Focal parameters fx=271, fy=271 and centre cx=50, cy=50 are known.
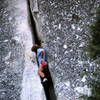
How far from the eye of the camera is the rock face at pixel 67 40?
646 centimetres

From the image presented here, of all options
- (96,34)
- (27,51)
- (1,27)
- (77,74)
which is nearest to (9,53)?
(27,51)

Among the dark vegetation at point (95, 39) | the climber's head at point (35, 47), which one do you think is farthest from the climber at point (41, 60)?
the dark vegetation at point (95, 39)

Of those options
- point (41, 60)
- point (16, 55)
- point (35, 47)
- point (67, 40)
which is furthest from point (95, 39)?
point (16, 55)

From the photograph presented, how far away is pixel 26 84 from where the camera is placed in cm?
698

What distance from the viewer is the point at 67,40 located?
23.7 feet

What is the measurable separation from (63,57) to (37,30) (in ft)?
5.73

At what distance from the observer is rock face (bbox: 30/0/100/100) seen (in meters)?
6.46

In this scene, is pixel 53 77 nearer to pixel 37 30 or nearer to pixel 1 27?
pixel 37 30

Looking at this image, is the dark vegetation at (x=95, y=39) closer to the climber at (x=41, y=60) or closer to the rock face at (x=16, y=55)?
the rock face at (x=16, y=55)

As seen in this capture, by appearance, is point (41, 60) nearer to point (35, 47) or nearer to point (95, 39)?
point (35, 47)

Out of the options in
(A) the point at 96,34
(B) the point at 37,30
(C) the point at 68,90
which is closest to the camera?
(A) the point at 96,34

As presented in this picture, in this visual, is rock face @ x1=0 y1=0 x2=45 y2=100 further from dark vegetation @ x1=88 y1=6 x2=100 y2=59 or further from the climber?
dark vegetation @ x1=88 y1=6 x2=100 y2=59

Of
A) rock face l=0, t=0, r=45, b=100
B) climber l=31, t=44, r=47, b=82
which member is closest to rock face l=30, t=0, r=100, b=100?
climber l=31, t=44, r=47, b=82

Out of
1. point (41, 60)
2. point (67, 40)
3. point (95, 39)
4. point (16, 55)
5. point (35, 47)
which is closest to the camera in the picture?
point (95, 39)
